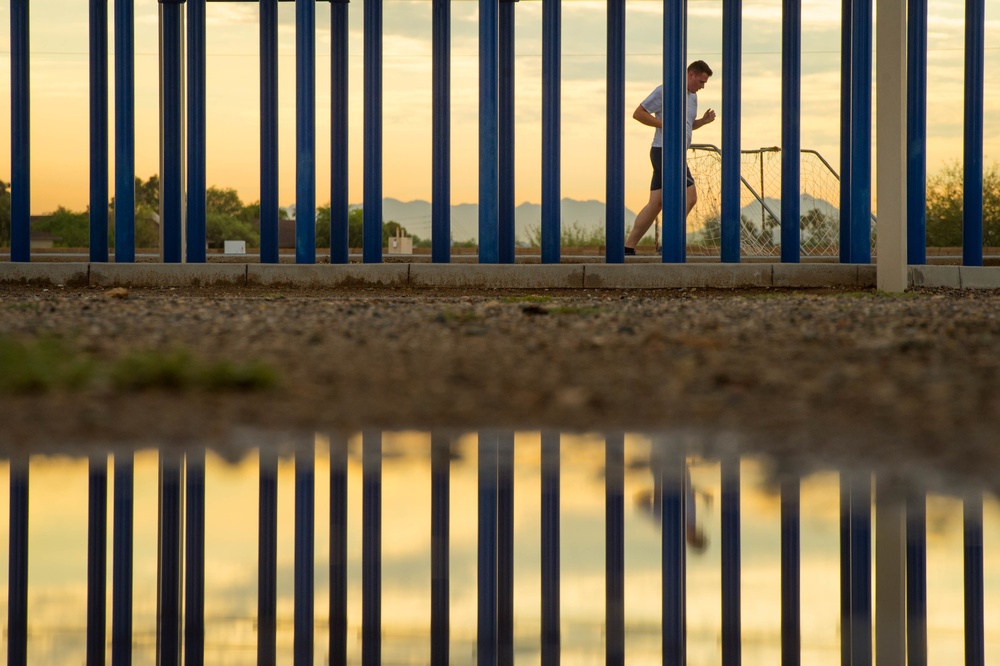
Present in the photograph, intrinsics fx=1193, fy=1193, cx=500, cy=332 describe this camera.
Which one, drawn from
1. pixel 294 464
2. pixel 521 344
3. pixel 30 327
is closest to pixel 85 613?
pixel 294 464

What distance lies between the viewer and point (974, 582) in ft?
9.25

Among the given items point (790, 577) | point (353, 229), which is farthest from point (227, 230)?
point (790, 577)

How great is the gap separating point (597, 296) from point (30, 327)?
19.5 feet

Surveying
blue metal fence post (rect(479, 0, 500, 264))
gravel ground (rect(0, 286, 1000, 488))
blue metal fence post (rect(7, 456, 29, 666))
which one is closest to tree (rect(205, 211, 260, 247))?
blue metal fence post (rect(479, 0, 500, 264))

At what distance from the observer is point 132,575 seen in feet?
9.82

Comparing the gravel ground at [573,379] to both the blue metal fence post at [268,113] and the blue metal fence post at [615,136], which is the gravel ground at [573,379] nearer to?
the blue metal fence post at [615,136]

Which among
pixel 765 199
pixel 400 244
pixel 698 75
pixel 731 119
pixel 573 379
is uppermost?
pixel 698 75

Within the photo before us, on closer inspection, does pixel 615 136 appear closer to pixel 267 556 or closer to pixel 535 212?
pixel 535 212

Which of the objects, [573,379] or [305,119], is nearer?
[573,379]

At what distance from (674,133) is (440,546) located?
1088cm

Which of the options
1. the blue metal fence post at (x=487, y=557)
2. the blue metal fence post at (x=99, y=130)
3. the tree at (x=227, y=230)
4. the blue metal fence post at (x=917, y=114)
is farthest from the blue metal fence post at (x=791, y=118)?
the tree at (x=227, y=230)

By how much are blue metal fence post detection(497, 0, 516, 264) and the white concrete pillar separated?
4196 mm

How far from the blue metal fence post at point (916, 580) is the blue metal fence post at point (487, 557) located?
89cm

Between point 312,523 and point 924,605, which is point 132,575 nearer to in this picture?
point 312,523
